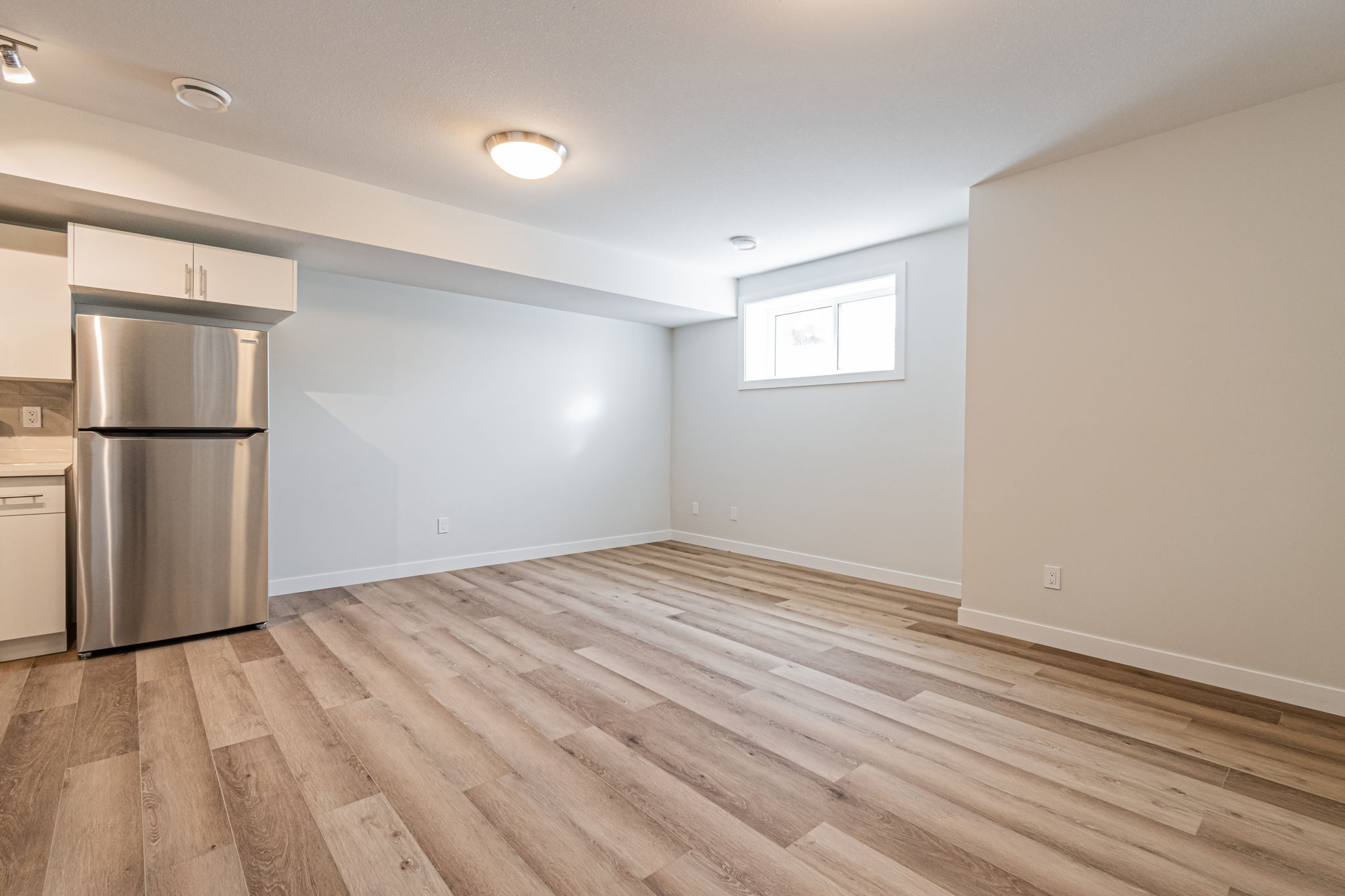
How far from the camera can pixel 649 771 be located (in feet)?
6.45

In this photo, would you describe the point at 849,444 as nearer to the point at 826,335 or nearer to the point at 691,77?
the point at 826,335

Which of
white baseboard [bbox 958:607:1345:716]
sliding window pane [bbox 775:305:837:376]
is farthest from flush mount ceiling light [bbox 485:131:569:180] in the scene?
white baseboard [bbox 958:607:1345:716]

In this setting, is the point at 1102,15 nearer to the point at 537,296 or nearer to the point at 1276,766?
the point at 1276,766

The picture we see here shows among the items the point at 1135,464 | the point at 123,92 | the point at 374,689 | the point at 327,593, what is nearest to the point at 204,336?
the point at 123,92

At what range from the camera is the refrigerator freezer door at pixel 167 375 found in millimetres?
2887

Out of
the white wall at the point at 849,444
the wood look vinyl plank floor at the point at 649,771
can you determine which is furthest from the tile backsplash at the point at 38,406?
the white wall at the point at 849,444

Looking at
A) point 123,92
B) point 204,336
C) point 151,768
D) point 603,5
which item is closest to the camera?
point 151,768

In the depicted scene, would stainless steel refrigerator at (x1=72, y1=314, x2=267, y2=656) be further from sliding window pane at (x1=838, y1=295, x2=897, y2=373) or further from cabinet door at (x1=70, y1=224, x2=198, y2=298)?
sliding window pane at (x1=838, y1=295, x2=897, y2=373)

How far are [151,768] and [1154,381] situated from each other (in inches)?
166

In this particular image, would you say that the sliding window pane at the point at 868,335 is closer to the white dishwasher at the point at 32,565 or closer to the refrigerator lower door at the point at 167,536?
the refrigerator lower door at the point at 167,536

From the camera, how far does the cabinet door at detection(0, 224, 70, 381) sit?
9.27ft

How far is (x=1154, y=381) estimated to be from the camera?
2865 millimetres

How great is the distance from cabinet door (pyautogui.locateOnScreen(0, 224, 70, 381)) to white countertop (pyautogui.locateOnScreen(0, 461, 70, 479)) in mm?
430

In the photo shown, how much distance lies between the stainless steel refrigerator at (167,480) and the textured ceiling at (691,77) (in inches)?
41.4
